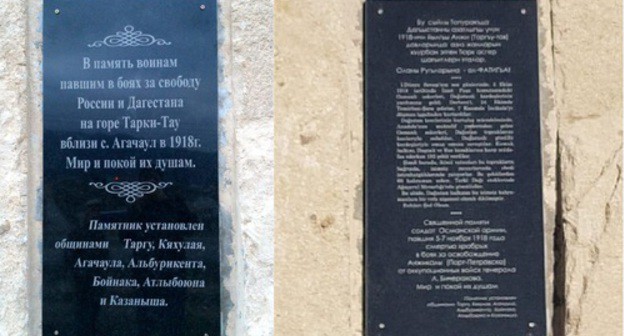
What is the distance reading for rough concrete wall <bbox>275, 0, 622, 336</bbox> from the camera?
3.23 m

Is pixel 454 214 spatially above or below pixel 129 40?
below

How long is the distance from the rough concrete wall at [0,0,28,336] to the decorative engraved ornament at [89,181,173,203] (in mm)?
312

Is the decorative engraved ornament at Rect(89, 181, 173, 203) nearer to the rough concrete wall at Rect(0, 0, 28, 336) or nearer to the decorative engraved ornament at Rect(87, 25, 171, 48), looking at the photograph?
the rough concrete wall at Rect(0, 0, 28, 336)

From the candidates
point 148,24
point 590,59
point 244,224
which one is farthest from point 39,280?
point 590,59

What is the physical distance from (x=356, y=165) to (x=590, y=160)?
0.98 metres

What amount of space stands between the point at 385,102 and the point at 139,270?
1.23 m

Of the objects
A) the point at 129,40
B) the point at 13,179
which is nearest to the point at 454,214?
the point at 129,40

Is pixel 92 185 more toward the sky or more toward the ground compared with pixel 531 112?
more toward the ground

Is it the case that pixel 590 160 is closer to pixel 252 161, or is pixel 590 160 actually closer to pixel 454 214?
pixel 454 214

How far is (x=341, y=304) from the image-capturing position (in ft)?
10.6

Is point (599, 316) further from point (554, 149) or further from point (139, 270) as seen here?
point (139, 270)

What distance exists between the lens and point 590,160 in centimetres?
328

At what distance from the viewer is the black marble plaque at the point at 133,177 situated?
10.4 feet

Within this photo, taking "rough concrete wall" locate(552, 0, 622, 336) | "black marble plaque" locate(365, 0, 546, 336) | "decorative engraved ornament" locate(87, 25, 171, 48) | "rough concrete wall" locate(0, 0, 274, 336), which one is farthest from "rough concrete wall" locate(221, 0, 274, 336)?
"rough concrete wall" locate(552, 0, 622, 336)
